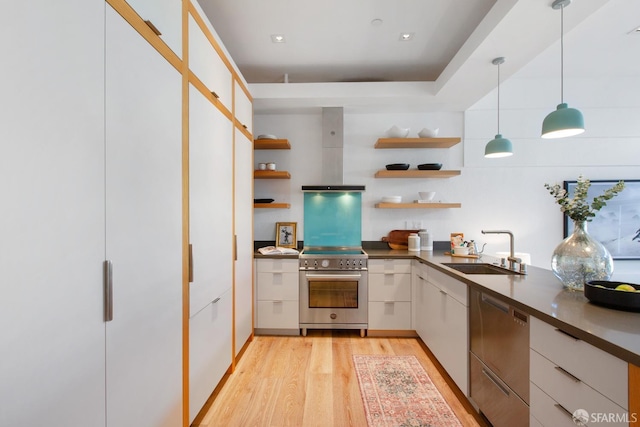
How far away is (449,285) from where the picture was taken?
2236 mm

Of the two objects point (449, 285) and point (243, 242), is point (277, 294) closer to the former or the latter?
point (243, 242)

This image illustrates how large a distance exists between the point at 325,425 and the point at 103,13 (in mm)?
2314

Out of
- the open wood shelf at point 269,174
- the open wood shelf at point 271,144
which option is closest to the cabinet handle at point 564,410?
the open wood shelf at point 269,174

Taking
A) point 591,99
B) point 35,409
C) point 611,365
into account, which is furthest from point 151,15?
point 591,99

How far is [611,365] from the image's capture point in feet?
3.06

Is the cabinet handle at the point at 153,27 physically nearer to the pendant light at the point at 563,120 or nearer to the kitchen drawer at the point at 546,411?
the pendant light at the point at 563,120

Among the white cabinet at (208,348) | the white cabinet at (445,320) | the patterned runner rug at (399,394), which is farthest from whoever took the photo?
the white cabinet at (445,320)

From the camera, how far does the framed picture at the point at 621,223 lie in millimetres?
3396

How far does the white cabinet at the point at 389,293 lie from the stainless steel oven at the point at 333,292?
0.08 m

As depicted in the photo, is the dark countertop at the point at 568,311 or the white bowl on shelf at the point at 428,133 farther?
the white bowl on shelf at the point at 428,133

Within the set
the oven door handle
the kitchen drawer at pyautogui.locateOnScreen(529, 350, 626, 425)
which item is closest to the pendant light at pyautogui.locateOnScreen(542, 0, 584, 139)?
the kitchen drawer at pyautogui.locateOnScreen(529, 350, 626, 425)

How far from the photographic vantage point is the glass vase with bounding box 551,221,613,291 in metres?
1.51

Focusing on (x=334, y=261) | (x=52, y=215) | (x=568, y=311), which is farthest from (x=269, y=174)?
(x=568, y=311)

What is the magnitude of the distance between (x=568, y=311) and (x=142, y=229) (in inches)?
73.2
